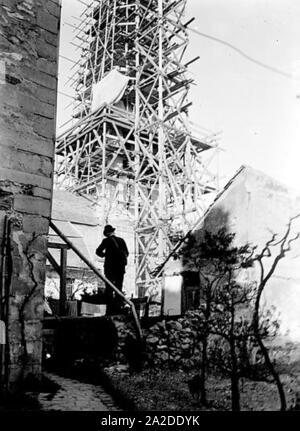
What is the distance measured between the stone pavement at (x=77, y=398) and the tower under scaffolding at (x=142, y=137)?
469 inches

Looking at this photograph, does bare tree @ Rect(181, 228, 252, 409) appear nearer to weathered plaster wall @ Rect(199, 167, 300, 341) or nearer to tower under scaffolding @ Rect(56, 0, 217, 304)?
weathered plaster wall @ Rect(199, 167, 300, 341)

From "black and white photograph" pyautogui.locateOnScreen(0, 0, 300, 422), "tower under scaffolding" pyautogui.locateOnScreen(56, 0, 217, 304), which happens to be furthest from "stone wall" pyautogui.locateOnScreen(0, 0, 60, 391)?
"tower under scaffolding" pyautogui.locateOnScreen(56, 0, 217, 304)

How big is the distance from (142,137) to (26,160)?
604 inches

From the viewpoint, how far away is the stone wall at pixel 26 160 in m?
4.70

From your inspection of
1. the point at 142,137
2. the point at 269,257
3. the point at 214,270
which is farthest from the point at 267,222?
the point at 142,137

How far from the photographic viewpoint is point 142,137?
20.0 meters

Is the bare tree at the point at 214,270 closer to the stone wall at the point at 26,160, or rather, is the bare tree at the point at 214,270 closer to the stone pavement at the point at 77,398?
the stone pavement at the point at 77,398

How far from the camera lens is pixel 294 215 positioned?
5.44m

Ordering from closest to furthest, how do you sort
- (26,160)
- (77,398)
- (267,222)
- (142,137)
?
(77,398) < (26,160) < (267,222) < (142,137)

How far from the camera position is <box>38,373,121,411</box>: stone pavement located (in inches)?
176

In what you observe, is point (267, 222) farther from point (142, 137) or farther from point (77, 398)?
point (142, 137)

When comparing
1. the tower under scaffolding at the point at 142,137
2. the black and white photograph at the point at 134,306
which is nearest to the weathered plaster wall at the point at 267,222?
the black and white photograph at the point at 134,306
